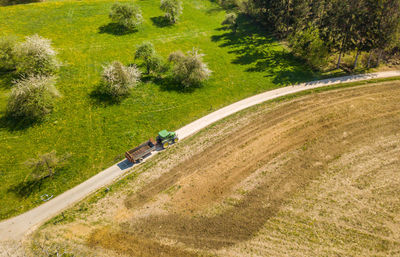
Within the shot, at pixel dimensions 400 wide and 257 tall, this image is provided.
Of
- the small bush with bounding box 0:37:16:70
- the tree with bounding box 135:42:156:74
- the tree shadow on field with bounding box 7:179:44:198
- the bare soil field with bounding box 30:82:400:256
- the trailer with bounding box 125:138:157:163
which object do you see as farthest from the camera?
the tree with bounding box 135:42:156:74

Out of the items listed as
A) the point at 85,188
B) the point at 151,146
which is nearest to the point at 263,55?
the point at 151,146

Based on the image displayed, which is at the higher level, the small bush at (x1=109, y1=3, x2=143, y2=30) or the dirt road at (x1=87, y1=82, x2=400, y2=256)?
the small bush at (x1=109, y1=3, x2=143, y2=30)

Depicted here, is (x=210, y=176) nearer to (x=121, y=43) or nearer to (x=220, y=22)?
(x=121, y=43)

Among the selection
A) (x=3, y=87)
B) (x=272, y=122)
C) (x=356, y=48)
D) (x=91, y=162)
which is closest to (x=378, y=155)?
(x=272, y=122)

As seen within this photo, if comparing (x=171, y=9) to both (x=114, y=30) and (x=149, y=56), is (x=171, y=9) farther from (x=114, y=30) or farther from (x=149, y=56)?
(x=149, y=56)

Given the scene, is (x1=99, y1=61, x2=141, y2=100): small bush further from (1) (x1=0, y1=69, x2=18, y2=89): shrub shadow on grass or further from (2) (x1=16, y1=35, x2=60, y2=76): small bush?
(1) (x1=0, y1=69, x2=18, y2=89): shrub shadow on grass

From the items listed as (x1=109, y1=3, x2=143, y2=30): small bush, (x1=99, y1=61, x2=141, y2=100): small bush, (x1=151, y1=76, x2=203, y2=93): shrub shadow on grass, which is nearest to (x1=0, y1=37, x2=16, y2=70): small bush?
(x1=99, y1=61, x2=141, y2=100): small bush

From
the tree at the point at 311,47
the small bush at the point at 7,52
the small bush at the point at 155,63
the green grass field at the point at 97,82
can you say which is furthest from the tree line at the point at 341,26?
the small bush at the point at 7,52

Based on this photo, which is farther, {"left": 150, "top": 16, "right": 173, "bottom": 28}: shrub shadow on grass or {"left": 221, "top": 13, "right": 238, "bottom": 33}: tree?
{"left": 150, "top": 16, "right": 173, "bottom": 28}: shrub shadow on grass
